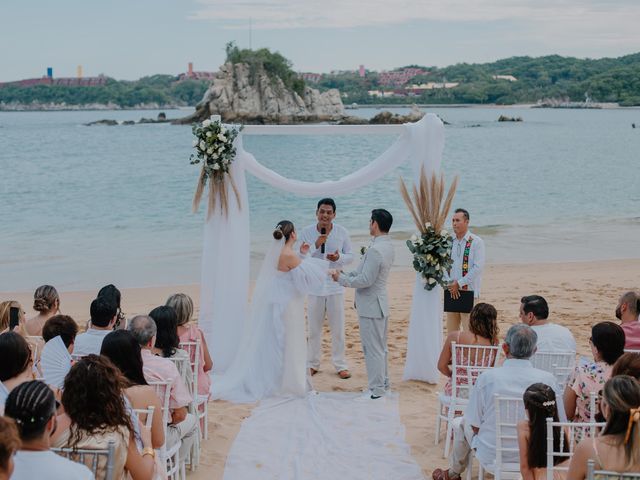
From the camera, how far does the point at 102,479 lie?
13.1 ft

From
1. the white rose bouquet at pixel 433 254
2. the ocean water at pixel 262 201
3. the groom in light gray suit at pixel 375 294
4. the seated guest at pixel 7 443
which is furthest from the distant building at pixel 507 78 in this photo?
the seated guest at pixel 7 443

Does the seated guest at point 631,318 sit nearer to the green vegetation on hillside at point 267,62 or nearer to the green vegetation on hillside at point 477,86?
the green vegetation on hillside at point 267,62

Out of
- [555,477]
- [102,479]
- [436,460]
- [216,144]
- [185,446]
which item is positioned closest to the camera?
[102,479]

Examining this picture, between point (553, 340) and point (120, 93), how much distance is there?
15109cm

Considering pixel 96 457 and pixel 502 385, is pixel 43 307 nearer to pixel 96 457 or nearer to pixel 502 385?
pixel 96 457

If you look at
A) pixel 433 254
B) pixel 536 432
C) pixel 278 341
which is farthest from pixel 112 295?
pixel 433 254

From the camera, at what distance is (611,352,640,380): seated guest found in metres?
4.66

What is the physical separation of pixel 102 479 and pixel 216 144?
5.40 meters

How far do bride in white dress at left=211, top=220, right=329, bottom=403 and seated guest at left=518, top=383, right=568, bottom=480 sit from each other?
396 cm

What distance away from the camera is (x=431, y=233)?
8.74 metres

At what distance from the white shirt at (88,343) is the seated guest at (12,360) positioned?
99 centimetres

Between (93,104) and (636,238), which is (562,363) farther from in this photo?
(93,104)


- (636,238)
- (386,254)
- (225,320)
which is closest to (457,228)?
(386,254)

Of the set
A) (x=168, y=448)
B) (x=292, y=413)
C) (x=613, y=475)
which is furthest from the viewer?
(x=292, y=413)
